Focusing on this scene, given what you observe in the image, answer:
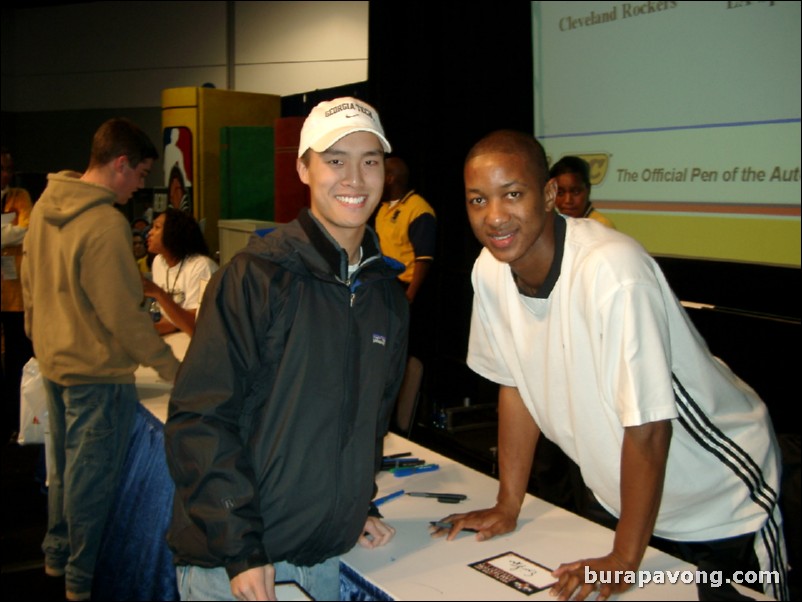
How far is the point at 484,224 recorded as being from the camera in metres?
1.56

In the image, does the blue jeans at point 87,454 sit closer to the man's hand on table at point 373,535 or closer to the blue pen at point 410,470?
the blue pen at point 410,470

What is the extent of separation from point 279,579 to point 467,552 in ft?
1.31

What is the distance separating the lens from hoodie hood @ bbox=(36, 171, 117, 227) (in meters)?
2.57

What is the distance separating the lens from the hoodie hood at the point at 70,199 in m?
2.57

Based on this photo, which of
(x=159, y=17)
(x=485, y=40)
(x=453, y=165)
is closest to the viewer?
(x=485, y=40)

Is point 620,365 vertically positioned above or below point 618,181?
below

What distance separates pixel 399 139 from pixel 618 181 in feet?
5.49

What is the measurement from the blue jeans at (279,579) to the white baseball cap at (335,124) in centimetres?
76

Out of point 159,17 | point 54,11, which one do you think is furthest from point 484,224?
point 54,11

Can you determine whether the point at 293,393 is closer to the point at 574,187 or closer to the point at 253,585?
the point at 253,585

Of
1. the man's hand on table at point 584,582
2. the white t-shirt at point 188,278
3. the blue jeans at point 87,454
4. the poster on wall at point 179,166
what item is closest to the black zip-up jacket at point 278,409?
the man's hand on table at point 584,582

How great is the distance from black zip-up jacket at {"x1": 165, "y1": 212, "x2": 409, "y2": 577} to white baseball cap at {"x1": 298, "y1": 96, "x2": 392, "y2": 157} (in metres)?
0.14

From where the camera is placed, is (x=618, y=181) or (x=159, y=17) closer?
(x=618, y=181)

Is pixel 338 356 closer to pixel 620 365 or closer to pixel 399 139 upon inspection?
pixel 620 365
